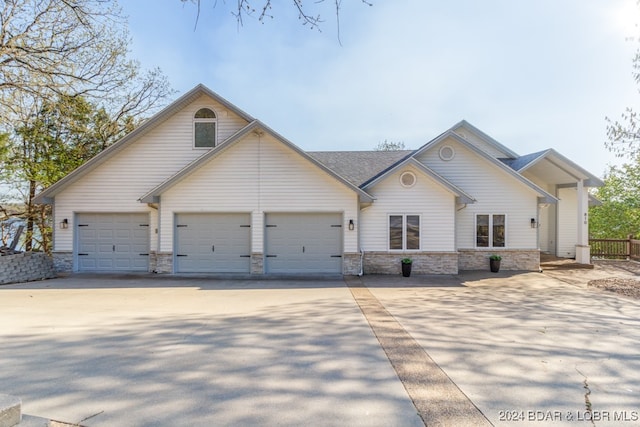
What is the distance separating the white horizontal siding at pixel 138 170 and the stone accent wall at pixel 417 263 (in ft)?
24.7

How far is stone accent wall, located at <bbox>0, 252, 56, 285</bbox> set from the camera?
10.7 meters

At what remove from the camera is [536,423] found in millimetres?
3162

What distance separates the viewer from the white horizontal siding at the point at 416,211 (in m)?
12.6

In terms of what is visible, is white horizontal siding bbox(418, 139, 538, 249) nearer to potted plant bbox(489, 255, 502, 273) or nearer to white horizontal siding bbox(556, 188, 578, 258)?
potted plant bbox(489, 255, 502, 273)

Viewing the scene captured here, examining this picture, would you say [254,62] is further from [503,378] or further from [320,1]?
[503,378]

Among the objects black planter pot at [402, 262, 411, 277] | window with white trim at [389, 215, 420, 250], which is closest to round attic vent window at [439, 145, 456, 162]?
window with white trim at [389, 215, 420, 250]

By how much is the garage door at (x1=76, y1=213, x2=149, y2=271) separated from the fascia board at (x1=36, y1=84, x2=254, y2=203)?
4.42 feet

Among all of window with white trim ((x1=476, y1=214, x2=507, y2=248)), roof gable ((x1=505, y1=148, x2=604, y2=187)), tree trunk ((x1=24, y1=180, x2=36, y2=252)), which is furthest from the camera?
tree trunk ((x1=24, y1=180, x2=36, y2=252))

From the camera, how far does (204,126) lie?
43.5 ft

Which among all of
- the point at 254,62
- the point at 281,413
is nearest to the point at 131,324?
the point at 281,413

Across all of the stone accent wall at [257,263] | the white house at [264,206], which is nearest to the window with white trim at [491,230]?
the white house at [264,206]

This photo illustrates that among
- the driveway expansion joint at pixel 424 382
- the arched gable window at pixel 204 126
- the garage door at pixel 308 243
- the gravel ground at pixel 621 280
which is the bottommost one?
the gravel ground at pixel 621 280

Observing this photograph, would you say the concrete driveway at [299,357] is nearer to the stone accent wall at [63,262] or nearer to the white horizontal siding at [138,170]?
the stone accent wall at [63,262]

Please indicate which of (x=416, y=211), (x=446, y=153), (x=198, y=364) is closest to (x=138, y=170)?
(x=198, y=364)
